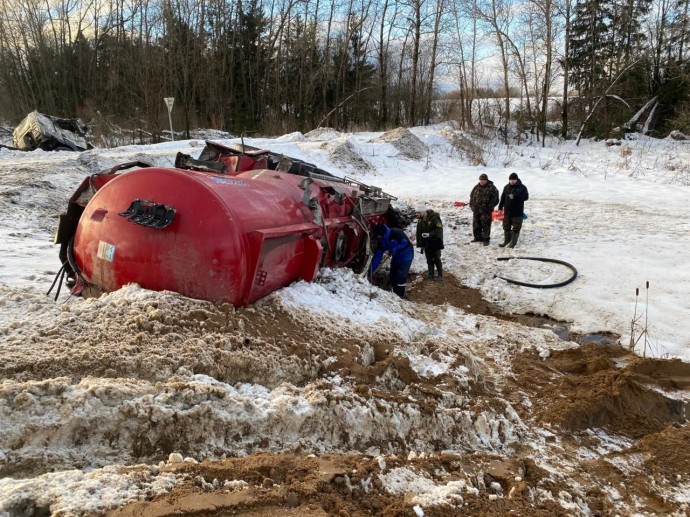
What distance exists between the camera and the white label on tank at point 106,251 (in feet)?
12.2

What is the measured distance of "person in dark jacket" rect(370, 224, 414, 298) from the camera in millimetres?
7059

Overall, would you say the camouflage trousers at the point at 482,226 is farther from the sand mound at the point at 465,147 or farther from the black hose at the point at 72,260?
the sand mound at the point at 465,147

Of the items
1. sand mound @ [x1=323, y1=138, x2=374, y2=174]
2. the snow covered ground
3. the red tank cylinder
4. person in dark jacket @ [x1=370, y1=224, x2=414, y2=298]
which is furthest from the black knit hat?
sand mound @ [x1=323, y1=138, x2=374, y2=174]

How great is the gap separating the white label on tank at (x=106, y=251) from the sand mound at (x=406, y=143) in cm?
1579

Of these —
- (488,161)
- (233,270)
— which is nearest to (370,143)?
(488,161)

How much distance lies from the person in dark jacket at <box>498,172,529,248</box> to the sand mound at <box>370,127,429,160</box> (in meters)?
9.59

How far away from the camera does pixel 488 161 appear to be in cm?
1852

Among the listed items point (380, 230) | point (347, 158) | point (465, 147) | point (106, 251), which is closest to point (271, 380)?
point (106, 251)

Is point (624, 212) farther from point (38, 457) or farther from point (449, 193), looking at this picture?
point (38, 457)

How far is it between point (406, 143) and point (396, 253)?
12.9 meters

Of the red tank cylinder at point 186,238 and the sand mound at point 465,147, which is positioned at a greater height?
the sand mound at point 465,147

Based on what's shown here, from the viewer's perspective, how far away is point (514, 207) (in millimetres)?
9180

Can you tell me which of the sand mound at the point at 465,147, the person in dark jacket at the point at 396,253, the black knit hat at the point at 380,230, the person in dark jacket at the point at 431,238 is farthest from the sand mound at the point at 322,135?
the person in dark jacket at the point at 396,253

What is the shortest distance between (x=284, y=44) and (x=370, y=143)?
1653 centimetres
